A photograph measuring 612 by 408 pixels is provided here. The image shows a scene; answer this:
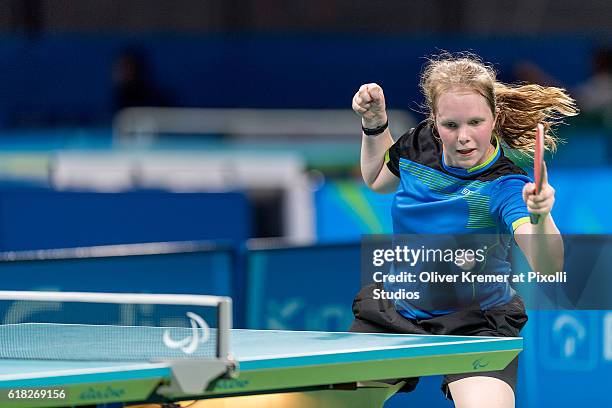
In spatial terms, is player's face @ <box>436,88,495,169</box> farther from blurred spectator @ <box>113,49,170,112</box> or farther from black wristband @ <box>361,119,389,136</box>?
blurred spectator @ <box>113,49,170,112</box>

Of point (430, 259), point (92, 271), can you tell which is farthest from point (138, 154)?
point (430, 259)

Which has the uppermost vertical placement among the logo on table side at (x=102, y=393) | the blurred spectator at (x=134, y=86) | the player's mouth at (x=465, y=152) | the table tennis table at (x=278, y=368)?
the blurred spectator at (x=134, y=86)

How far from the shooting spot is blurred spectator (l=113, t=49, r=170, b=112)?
15891mm

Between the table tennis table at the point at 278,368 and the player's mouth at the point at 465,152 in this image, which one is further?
the player's mouth at the point at 465,152

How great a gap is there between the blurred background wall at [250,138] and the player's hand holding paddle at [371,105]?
4.77 ft

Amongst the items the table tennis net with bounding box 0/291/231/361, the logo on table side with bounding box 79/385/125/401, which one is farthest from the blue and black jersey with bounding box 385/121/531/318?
the logo on table side with bounding box 79/385/125/401

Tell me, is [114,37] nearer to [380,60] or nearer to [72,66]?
[72,66]

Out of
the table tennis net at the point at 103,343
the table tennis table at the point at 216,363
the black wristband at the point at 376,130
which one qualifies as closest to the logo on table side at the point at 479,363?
the table tennis table at the point at 216,363

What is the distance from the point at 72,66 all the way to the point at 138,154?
3929mm

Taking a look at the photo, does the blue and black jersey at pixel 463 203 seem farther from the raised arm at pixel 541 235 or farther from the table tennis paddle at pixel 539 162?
the table tennis paddle at pixel 539 162

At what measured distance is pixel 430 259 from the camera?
16.6 feet

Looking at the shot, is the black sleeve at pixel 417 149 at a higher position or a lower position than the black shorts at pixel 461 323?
higher

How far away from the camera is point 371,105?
514cm

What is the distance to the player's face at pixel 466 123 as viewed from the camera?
490cm
